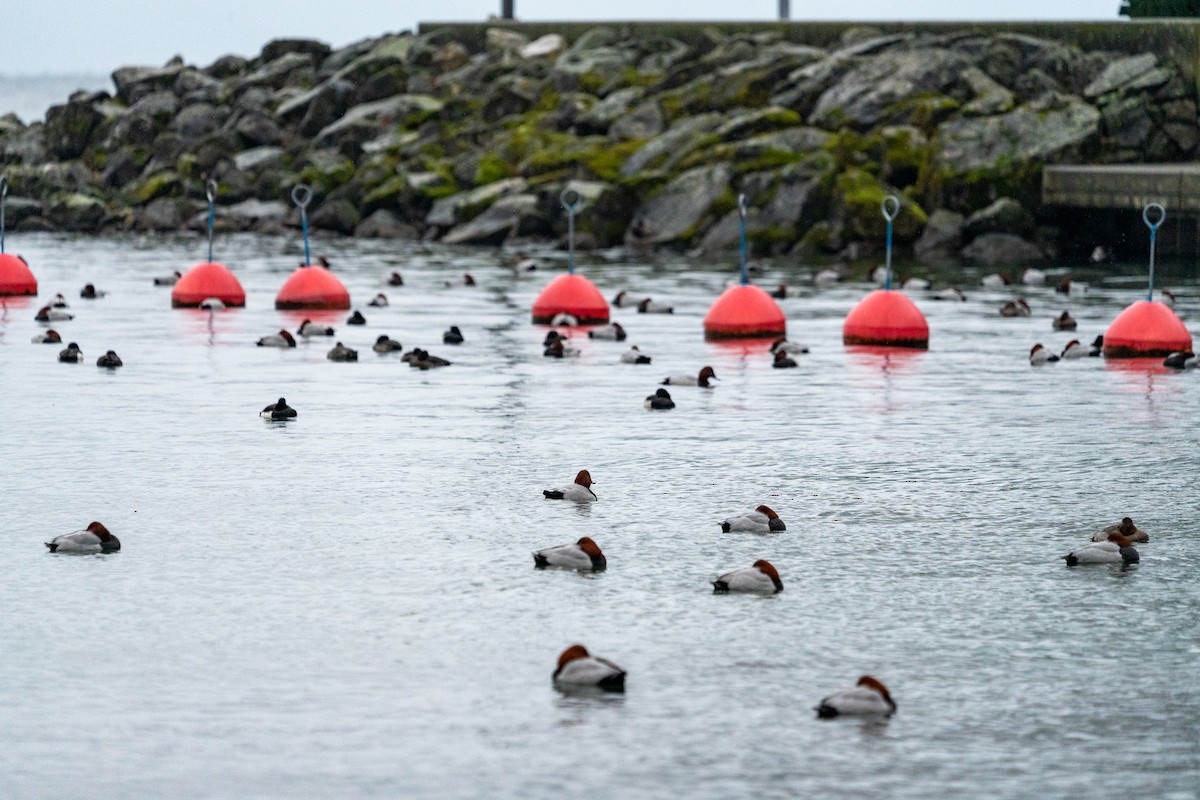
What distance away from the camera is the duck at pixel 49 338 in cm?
2100

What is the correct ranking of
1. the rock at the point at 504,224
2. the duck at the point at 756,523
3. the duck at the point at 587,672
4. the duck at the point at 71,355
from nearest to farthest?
the duck at the point at 587,672 → the duck at the point at 756,523 → the duck at the point at 71,355 → the rock at the point at 504,224

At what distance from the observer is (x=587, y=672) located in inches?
298

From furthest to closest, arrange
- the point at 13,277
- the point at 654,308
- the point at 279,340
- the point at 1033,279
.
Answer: the point at 1033,279 → the point at 13,277 → the point at 654,308 → the point at 279,340

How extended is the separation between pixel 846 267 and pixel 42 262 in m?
14.9

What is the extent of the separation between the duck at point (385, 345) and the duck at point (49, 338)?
11.5ft

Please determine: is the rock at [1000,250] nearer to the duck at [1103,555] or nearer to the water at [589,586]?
the water at [589,586]

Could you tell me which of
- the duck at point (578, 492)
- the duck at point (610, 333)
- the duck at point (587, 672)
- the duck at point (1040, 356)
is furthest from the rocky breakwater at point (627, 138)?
the duck at point (587, 672)

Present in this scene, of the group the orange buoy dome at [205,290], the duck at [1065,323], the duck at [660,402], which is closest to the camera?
the duck at [660,402]

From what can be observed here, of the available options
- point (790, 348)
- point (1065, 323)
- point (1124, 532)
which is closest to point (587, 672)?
point (1124, 532)

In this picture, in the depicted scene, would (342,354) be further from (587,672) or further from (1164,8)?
(1164,8)

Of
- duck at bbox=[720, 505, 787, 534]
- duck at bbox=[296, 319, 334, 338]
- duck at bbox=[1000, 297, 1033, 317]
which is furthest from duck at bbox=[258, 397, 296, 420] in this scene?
duck at bbox=[1000, 297, 1033, 317]

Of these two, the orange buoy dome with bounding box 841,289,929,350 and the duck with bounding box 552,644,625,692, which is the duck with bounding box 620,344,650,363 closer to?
the orange buoy dome with bounding box 841,289,929,350

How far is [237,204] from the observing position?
50688mm

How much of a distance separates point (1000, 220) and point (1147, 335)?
60.7 ft
